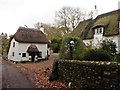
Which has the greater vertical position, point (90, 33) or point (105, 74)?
point (90, 33)

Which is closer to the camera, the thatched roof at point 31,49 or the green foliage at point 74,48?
the green foliage at point 74,48

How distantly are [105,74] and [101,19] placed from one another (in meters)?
26.0

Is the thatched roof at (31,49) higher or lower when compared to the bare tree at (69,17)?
lower

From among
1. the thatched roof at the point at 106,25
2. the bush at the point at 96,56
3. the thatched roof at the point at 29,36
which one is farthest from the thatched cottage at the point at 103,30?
the bush at the point at 96,56

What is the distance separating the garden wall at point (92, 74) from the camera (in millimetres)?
11180

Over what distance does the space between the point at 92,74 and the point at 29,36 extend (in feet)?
116

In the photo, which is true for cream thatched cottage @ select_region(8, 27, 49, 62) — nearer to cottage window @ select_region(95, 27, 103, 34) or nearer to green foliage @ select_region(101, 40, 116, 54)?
cottage window @ select_region(95, 27, 103, 34)

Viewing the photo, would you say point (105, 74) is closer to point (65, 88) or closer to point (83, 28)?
point (65, 88)

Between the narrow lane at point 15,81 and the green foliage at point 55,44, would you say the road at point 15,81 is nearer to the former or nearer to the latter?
the narrow lane at point 15,81

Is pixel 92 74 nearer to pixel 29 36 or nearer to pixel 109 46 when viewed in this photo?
pixel 109 46

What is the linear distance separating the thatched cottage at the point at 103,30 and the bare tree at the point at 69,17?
58.5 feet

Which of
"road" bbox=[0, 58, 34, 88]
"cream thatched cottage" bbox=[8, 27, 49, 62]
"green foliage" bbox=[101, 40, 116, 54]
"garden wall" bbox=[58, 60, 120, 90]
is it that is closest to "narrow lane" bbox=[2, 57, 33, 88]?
"road" bbox=[0, 58, 34, 88]

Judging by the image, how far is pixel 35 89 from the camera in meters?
15.1

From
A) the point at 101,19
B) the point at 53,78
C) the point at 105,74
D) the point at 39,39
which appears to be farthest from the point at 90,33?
the point at 105,74
